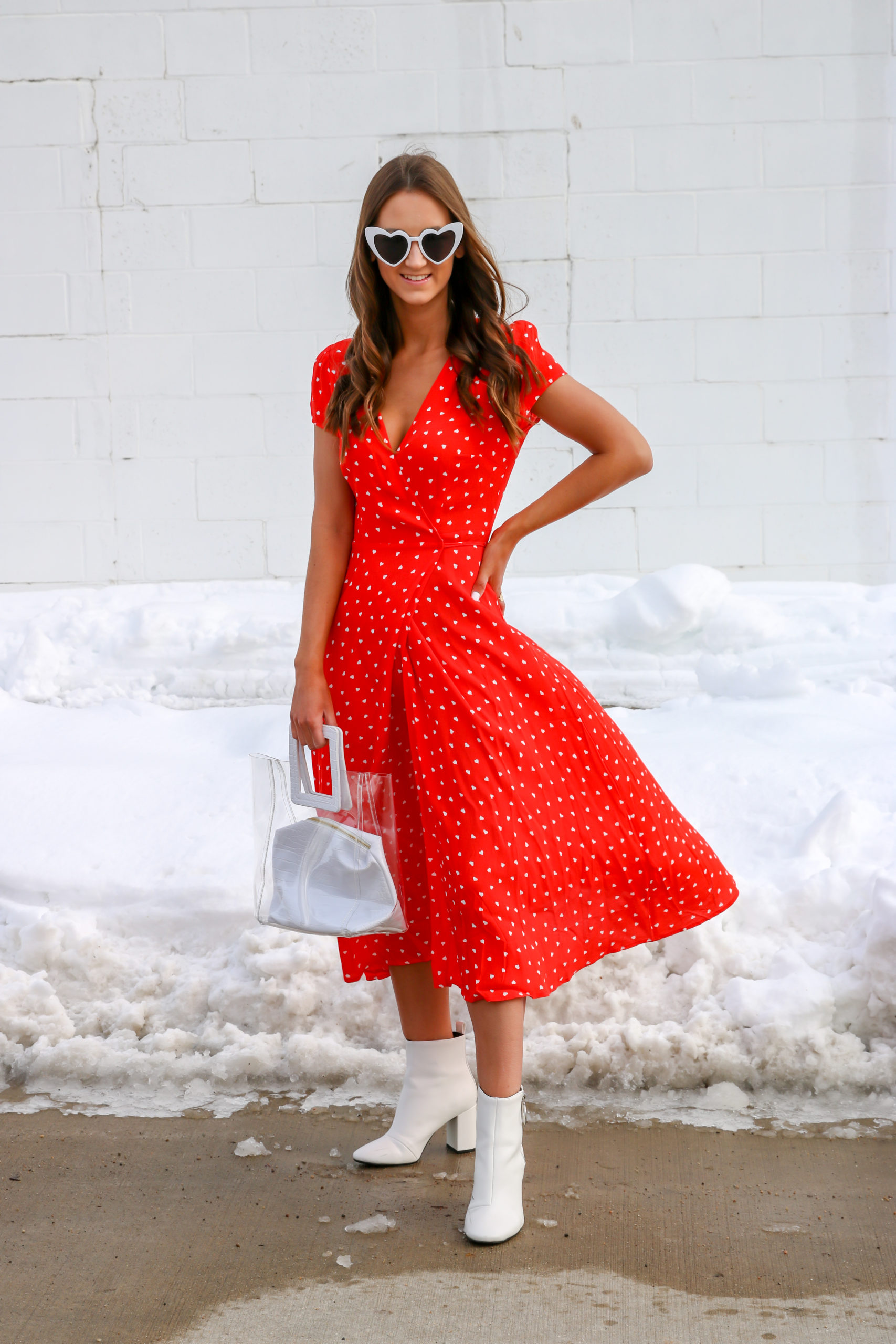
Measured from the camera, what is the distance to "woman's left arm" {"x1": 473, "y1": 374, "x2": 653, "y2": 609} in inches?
78.5

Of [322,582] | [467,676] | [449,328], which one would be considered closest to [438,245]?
[449,328]

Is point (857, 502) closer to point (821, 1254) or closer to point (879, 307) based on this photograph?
point (879, 307)

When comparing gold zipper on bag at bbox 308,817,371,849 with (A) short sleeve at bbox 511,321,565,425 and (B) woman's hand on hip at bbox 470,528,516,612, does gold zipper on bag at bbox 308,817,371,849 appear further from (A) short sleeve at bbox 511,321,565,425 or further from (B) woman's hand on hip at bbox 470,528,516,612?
(A) short sleeve at bbox 511,321,565,425

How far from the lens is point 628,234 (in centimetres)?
475

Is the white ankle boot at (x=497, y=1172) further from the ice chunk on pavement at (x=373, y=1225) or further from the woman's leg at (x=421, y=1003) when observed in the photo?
the woman's leg at (x=421, y=1003)

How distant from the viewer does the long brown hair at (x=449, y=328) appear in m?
1.95

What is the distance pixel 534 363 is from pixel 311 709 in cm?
70

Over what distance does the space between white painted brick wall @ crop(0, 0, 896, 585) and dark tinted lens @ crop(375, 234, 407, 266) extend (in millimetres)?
2928

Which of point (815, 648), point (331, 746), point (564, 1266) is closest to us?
point (564, 1266)

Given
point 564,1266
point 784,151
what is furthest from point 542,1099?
point 784,151

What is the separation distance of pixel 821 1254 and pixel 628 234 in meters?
3.99

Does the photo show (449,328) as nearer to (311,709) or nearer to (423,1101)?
(311,709)

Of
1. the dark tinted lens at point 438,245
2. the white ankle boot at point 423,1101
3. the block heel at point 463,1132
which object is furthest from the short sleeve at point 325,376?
the block heel at point 463,1132

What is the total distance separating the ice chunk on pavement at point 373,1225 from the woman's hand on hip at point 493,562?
104 centimetres
